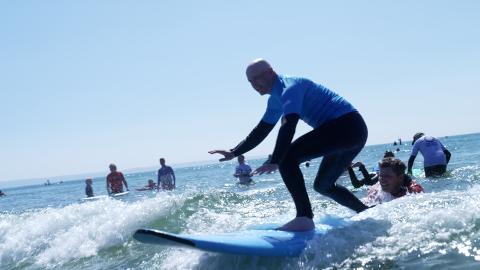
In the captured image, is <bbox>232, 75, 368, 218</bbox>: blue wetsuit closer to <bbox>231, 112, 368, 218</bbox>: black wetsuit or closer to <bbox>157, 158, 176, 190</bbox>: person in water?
<bbox>231, 112, 368, 218</bbox>: black wetsuit

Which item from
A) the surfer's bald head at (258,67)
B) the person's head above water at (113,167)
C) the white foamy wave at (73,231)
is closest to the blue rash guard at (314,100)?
the surfer's bald head at (258,67)

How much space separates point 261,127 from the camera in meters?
4.82

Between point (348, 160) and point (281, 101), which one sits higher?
point (281, 101)

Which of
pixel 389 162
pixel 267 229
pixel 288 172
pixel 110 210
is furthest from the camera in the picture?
pixel 110 210

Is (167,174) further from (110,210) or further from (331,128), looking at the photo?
(331,128)

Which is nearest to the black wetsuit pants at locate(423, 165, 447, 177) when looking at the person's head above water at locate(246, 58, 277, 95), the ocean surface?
the ocean surface

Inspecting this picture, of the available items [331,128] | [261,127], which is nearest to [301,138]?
[331,128]

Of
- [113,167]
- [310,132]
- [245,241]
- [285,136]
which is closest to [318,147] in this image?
[310,132]

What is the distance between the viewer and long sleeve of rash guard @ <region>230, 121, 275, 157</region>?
4.80 meters

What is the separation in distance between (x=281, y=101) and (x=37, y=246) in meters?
Answer: 5.25

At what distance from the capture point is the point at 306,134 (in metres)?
4.35

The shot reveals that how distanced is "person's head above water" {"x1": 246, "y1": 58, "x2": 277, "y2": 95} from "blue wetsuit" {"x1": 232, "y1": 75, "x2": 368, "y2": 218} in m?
0.06

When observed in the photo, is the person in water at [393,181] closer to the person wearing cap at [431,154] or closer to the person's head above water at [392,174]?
the person's head above water at [392,174]

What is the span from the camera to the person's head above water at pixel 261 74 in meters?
4.38
